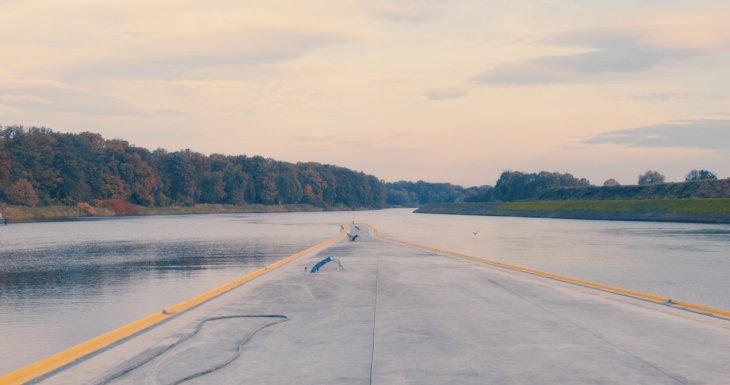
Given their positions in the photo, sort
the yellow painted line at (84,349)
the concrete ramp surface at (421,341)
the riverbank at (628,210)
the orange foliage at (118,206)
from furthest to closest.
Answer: the orange foliage at (118,206), the riverbank at (628,210), the yellow painted line at (84,349), the concrete ramp surface at (421,341)

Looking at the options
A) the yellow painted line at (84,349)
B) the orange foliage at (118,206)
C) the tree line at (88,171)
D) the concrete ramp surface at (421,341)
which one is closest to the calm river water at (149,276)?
the yellow painted line at (84,349)

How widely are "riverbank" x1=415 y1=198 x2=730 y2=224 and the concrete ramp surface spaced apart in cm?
7105

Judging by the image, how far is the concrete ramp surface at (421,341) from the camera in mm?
8391

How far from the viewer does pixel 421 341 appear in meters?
10.4

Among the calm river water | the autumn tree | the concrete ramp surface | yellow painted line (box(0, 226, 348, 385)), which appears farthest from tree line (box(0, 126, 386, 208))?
the concrete ramp surface

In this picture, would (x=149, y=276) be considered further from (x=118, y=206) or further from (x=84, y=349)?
(x=118, y=206)

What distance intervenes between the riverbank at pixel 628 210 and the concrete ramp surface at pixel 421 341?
233 feet

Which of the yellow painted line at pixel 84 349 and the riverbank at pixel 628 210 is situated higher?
the riverbank at pixel 628 210

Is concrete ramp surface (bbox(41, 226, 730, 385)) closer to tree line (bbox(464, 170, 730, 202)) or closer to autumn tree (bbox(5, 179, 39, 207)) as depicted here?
tree line (bbox(464, 170, 730, 202))

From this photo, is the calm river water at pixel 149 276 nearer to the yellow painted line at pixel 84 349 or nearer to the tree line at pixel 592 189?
the yellow painted line at pixel 84 349

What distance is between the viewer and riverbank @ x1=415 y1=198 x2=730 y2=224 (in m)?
79.8

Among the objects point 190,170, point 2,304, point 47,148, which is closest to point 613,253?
point 2,304

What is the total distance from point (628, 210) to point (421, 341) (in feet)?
318

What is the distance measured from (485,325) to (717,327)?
4205 millimetres
